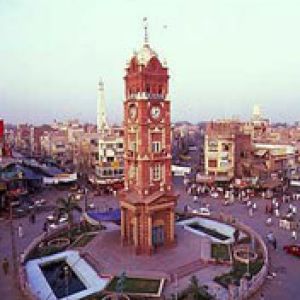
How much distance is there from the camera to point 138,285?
28391 mm

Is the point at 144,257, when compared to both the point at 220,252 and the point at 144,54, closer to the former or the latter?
the point at 220,252

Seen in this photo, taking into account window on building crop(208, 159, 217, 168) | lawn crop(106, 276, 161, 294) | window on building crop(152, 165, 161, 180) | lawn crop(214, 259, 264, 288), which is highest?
window on building crop(152, 165, 161, 180)

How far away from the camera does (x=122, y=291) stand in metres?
27.4

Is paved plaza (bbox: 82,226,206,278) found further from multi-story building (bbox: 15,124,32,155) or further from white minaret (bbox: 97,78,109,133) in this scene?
multi-story building (bbox: 15,124,32,155)

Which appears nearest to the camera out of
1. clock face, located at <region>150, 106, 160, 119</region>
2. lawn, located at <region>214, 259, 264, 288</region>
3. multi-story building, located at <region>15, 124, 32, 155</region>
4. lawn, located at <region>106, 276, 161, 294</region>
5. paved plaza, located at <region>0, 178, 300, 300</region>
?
lawn, located at <region>106, 276, 161, 294</region>

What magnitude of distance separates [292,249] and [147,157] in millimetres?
14651

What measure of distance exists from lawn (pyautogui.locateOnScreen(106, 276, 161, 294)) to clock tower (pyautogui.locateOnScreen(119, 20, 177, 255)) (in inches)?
188

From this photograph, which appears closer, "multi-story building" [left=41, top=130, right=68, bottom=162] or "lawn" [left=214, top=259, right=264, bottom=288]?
"lawn" [left=214, top=259, right=264, bottom=288]

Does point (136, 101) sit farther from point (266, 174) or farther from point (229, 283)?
point (266, 174)

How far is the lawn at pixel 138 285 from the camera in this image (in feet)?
90.2

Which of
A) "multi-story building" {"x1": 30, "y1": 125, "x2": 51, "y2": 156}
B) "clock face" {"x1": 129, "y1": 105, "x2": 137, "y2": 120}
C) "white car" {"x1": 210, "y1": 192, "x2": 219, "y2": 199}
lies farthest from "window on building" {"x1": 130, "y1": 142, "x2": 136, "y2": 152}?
"multi-story building" {"x1": 30, "y1": 125, "x2": 51, "y2": 156}

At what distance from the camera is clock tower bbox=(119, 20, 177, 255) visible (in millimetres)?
34125

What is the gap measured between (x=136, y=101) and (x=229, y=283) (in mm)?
16085

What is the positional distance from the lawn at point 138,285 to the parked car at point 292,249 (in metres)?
13.0
